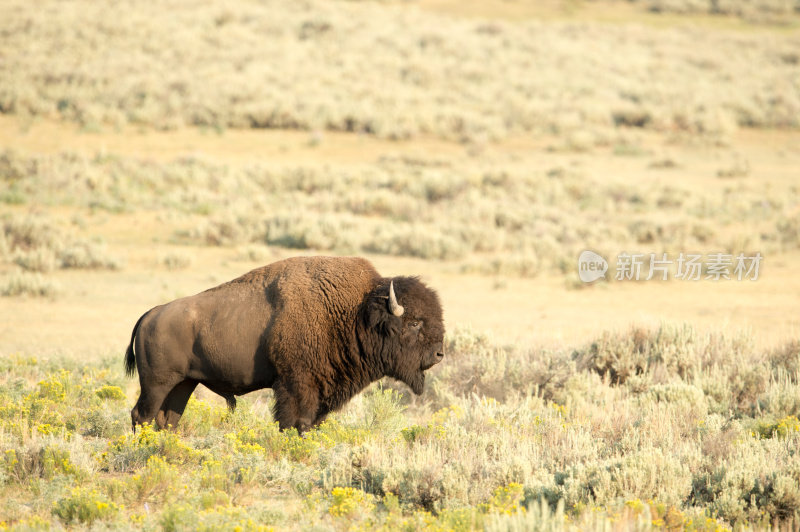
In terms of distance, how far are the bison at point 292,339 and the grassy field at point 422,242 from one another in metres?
0.42

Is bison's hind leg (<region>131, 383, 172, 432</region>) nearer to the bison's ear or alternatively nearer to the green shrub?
the green shrub

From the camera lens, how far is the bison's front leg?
21.1 ft

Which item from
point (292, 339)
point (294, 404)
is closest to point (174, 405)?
point (294, 404)

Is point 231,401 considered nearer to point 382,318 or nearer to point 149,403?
point 149,403

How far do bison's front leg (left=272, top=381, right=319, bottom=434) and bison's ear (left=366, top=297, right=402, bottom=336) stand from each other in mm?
762

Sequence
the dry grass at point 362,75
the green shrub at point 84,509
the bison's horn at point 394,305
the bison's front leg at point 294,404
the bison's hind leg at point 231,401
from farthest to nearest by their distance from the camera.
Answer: the dry grass at point 362,75, the bison's hind leg at point 231,401, the bison's horn at point 394,305, the bison's front leg at point 294,404, the green shrub at point 84,509

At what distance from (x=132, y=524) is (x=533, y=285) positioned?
11.4 meters

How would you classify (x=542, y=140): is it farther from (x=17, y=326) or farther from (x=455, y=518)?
(x=455, y=518)

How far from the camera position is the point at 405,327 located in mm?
6758

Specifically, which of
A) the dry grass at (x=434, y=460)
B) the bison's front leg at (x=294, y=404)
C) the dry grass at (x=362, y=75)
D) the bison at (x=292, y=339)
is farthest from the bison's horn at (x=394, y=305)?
the dry grass at (x=362, y=75)

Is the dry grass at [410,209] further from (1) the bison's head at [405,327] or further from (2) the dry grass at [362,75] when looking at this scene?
(1) the bison's head at [405,327]

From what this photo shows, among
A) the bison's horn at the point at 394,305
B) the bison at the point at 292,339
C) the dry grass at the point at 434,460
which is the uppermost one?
the bison's horn at the point at 394,305

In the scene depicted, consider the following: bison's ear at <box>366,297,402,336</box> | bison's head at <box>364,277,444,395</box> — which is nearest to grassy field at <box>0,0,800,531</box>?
bison's head at <box>364,277,444,395</box>

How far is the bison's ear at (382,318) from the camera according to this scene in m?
6.68
